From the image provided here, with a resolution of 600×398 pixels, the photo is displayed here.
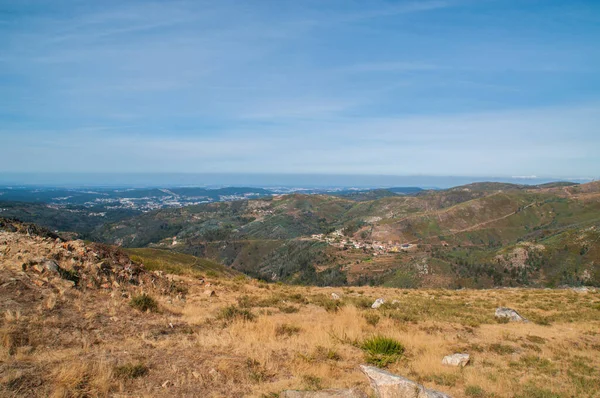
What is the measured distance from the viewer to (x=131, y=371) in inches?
278

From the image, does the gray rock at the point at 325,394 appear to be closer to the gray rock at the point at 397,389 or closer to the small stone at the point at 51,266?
the gray rock at the point at 397,389

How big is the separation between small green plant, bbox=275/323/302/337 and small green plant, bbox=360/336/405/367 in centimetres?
254

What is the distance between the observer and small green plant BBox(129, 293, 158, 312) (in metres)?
12.4

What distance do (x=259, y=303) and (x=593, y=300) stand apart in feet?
92.2

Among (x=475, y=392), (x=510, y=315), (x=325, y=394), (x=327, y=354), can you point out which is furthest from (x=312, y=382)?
(x=510, y=315)

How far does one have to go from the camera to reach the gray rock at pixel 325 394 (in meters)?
6.29

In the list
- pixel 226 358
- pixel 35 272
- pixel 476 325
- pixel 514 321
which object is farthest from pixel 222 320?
pixel 514 321

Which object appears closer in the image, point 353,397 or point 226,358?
point 353,397

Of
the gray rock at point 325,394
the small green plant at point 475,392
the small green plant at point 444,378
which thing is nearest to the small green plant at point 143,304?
the gray rock at point 325,394

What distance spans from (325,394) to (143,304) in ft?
30.1

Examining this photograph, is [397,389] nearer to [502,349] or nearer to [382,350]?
[382,350]

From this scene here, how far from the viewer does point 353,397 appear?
623 cm

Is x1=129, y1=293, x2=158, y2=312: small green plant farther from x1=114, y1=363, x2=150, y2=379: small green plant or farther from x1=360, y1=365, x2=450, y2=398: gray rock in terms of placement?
x1=360, y1=365, x2=450, y2=398: gray rock

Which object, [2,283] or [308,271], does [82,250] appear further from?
[308,271]
